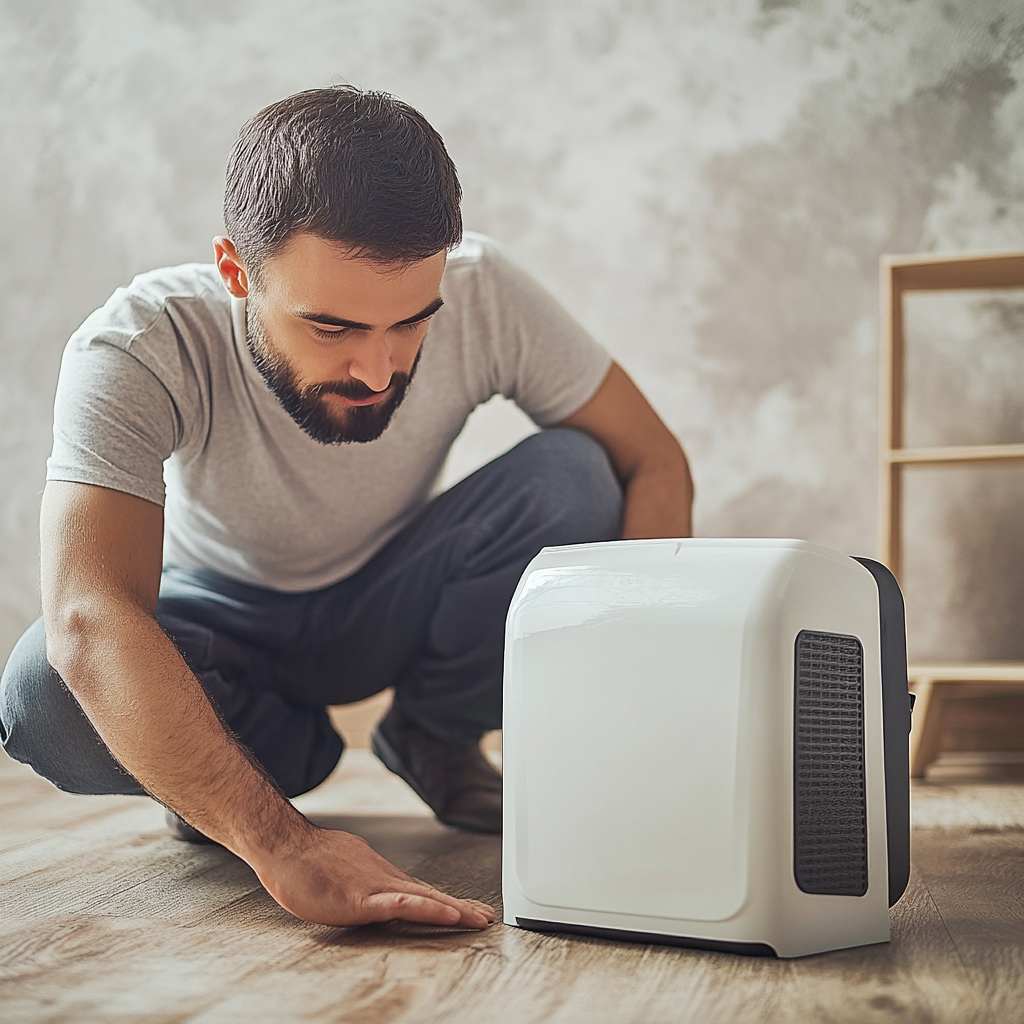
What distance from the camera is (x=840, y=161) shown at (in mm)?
1827

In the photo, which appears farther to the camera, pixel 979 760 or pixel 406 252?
pixel 979 760

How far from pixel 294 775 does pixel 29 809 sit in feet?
1.37

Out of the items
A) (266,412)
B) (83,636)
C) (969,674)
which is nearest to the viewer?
(83,636)

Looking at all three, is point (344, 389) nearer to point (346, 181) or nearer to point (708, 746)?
point (346, 181)

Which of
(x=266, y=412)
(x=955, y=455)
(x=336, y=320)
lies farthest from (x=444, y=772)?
(x=955, y=455)

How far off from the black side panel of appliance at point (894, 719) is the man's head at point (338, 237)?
1.41 ft

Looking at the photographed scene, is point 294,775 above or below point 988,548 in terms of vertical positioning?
below

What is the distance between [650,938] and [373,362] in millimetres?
502

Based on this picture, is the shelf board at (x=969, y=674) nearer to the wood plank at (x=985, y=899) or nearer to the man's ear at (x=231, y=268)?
the wood plank at (x=985, y=899)

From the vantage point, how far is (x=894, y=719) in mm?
692

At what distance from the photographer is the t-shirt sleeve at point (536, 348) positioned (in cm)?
113

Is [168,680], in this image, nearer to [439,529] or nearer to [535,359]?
[439,529]

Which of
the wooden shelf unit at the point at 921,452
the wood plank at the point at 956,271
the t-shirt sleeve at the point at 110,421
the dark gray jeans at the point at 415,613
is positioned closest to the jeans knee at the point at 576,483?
the dark gray jeans at the point at 415,613

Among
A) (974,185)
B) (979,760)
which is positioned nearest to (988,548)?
(979,760)
